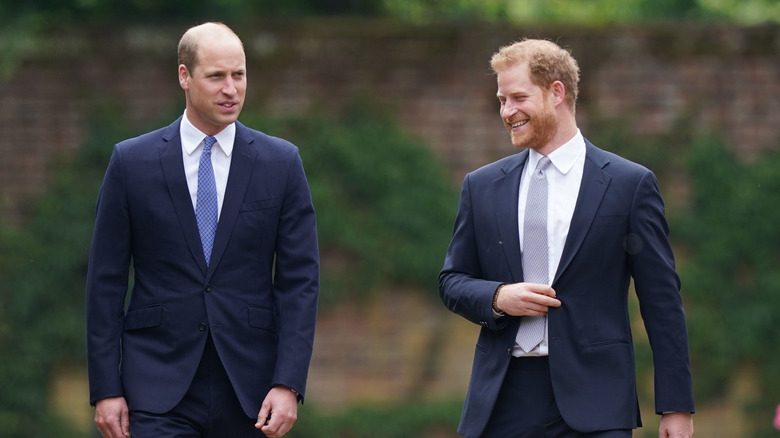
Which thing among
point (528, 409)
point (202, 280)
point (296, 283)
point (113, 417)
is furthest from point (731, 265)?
point (113, 417)

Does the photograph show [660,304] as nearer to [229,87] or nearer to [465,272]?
[465,272]

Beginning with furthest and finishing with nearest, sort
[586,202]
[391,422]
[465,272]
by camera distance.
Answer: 1. [391,422]
2. [465,272]
3. [586,202]

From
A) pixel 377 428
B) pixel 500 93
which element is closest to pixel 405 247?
pixel 377 428

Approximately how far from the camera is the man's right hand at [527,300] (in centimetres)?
443

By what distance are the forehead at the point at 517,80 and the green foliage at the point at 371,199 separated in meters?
4.58

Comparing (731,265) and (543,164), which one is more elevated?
(543,164)

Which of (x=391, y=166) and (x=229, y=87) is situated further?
(x=391, y=166)

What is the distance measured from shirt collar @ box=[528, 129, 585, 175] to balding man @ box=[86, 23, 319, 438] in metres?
0.94

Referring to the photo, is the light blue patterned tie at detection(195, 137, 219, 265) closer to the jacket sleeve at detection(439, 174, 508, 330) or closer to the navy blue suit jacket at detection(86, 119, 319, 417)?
the navy blue suit jacket at detection(86, 119, 319, 417)

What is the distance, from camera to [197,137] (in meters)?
4.74

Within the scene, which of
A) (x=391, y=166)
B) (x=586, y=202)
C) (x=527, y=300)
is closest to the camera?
(x=527, y=300)

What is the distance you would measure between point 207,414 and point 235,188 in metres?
0.83

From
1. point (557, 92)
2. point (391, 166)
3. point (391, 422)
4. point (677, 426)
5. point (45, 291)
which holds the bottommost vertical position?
point (391, 422)

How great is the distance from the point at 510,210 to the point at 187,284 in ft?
3.97
